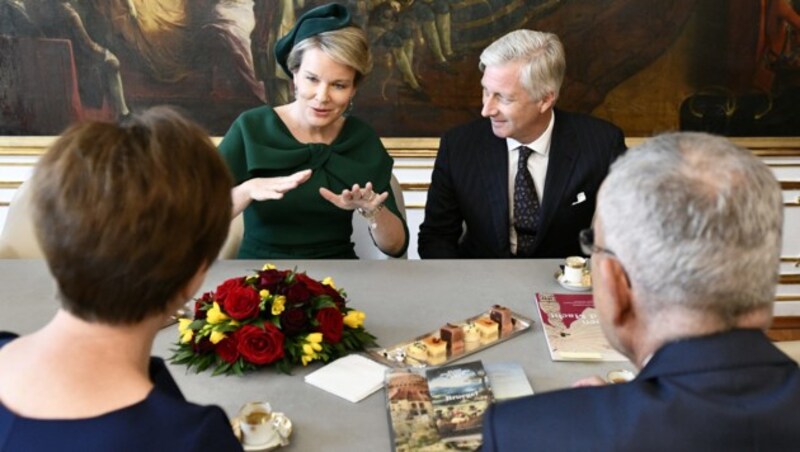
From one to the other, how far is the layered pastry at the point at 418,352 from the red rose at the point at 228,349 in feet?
1.38

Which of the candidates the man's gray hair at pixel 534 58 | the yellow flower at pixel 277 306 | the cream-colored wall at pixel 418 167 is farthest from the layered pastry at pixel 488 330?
the cream-colored wall at pixel 418 167

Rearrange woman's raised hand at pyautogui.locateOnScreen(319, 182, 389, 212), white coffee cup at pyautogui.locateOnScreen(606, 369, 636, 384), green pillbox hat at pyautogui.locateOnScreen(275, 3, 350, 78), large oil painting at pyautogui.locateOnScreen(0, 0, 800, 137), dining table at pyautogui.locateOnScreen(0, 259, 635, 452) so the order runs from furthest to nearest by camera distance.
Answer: large oil painting at pyautogui.locateOnScreen(0, 0, 800, 137), green pillbox hat at pyautogui.locateOnScreen(275, 3, 350, 78), woman's raised hand at pyautogui.locateOnScreen(319, 182, 389, 212), white coffee cup at pyautogui.locateOnScreen(606, 369, 636, 384), dining table at pyautogui.locateOnScreen(0, 259, 635, 452)

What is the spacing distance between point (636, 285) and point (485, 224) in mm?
1900

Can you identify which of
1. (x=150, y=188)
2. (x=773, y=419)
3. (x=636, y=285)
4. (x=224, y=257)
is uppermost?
(x=150, y=188)

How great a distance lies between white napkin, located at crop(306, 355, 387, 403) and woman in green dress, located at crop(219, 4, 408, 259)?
87 cm

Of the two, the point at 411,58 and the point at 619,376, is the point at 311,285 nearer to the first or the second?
the point at 619,376

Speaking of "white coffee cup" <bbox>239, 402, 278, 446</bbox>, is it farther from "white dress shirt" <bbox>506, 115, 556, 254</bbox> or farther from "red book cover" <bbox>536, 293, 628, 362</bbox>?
"white dress shirt" <bbox>506, 115, 556, 254</bbox>

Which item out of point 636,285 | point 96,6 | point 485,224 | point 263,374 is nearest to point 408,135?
point 485,224

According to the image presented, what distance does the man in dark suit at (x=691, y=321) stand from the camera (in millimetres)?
1030

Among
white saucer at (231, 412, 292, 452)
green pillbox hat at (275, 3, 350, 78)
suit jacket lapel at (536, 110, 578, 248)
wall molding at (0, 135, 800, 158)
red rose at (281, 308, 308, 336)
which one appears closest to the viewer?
white saucer at (231, 412, 292, 452)

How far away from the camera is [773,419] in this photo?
1031mm

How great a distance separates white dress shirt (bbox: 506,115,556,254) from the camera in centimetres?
305

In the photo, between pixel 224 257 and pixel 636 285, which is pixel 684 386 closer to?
pixel 636 285

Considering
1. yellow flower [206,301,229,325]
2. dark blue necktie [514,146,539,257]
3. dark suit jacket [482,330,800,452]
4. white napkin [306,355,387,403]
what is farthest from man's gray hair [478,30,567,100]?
dark suit jacket [482,330,800,452]
